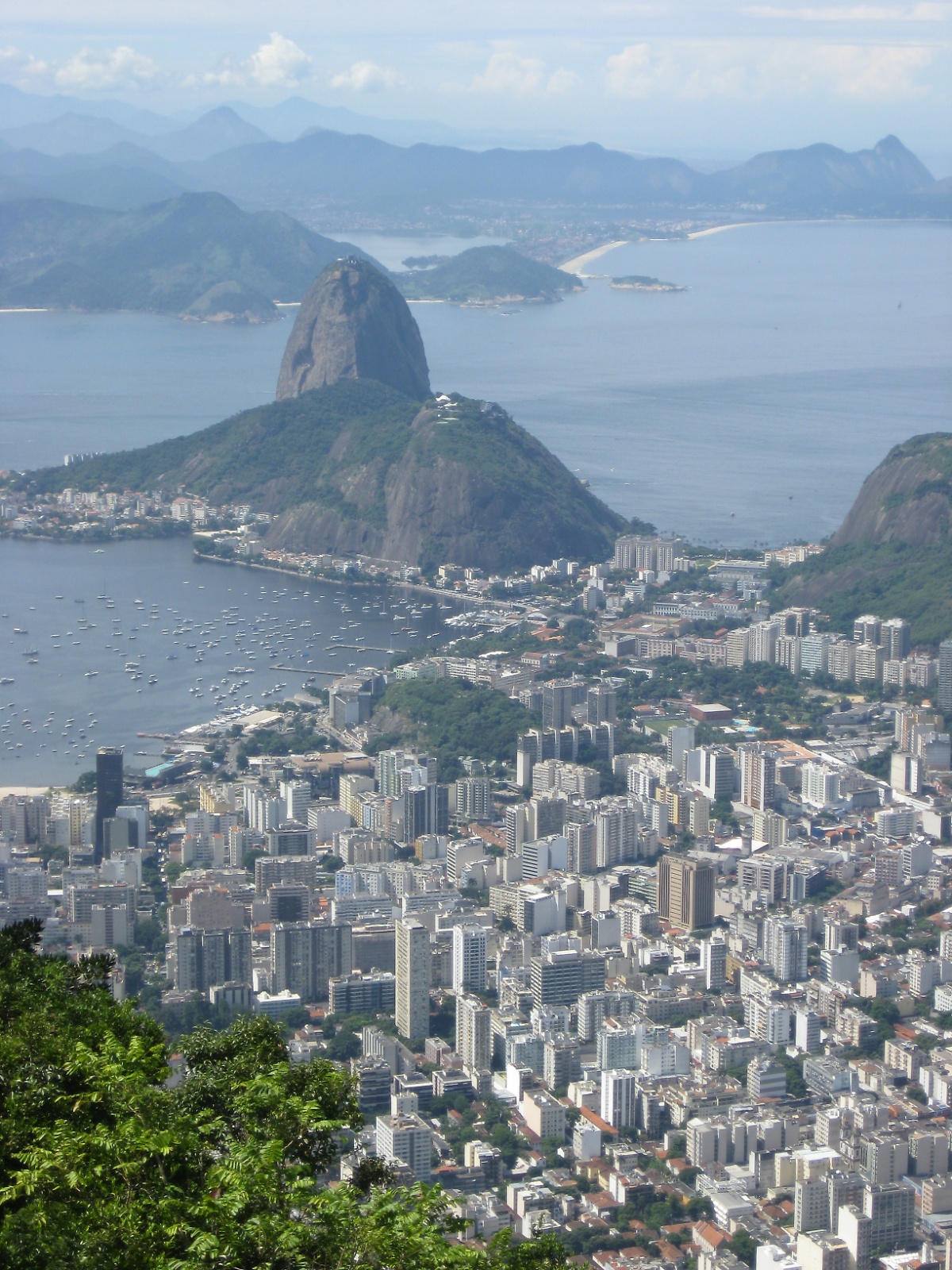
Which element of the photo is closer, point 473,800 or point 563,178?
point 473,800

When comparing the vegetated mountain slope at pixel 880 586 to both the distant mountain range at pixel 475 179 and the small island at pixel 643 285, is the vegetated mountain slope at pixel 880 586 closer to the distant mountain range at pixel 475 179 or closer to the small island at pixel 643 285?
the small island at pixel 643 285

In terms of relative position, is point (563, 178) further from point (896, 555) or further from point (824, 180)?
point (896, 555)

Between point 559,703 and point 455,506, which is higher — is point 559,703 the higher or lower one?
the lower one

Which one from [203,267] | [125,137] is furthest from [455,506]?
[125,137]

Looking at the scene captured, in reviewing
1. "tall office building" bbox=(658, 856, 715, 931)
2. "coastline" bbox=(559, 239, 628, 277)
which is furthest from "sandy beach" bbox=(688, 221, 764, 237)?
"tall office building" bbox=(658, 856, 715, 931)

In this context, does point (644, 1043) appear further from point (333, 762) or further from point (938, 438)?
point (938, 438)

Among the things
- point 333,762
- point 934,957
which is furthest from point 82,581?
point 934,957

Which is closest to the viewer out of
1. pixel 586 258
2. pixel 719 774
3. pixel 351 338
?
pixel 719 774
